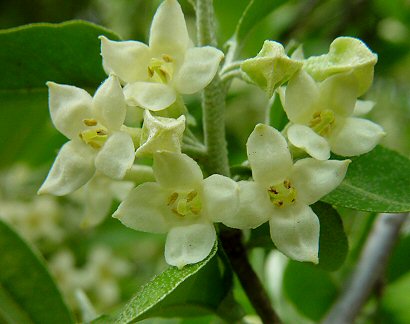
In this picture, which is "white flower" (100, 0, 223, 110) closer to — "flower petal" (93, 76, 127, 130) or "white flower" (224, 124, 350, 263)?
"flower petal" (93, 76, 127, 130)

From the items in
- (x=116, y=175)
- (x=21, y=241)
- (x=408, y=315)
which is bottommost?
(x=408, y=315)

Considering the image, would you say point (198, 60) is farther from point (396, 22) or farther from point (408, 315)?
point (396, 22)

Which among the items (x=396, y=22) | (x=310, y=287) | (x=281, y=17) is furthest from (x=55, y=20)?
(x=310, y=287)

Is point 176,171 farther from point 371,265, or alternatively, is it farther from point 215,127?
point 371,265

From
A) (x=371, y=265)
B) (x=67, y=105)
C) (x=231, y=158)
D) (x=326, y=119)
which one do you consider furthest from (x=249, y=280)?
(x=231, y=158)

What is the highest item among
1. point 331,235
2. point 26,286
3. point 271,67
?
point 271,67
